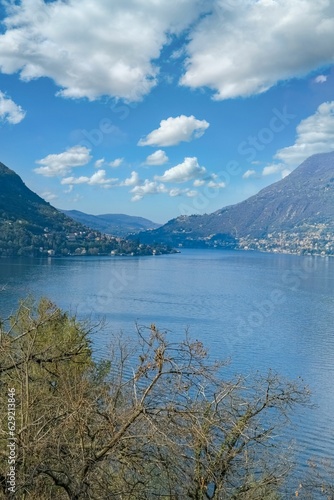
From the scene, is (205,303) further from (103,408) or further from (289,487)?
(103,408)

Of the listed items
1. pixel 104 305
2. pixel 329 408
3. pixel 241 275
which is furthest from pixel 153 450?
pixel 241 275

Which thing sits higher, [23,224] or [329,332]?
[23,224]

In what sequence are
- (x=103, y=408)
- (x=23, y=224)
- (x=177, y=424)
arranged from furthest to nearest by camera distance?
(x=23, y=224)
(x=103, y=408)
(x=177, y=424)

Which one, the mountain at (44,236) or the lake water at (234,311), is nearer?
the lake water at (234,311)

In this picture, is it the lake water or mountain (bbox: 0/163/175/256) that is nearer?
the lake water

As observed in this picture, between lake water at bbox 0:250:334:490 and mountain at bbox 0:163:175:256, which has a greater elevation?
mountain at bbox 0:163:175:256
